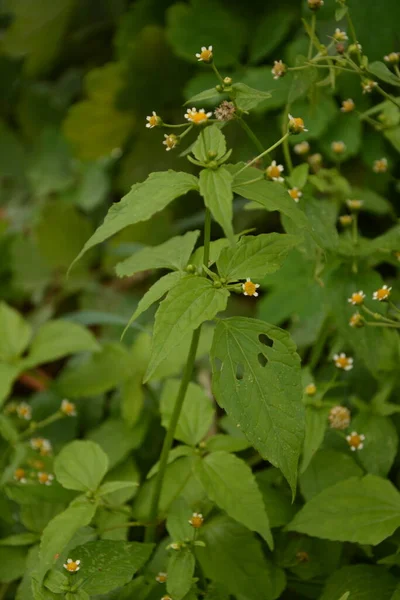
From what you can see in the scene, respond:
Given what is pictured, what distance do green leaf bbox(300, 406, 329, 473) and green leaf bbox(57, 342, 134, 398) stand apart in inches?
19.7

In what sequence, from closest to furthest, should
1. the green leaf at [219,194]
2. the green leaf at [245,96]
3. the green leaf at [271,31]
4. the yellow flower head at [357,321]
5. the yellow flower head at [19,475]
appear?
the green leaf at [219,194]
the green leaf at [245,96]
the yellow flower head at [357,321]
the yellow flower head at [19,475]
the green leaf at [271,31]

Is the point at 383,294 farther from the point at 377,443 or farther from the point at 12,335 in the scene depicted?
the point at 12,335

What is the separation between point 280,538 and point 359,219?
1.08m

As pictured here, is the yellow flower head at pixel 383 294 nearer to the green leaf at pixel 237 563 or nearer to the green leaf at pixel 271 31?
the green leaf at pixel 237 563

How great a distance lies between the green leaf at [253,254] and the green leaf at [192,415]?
1.15 feet

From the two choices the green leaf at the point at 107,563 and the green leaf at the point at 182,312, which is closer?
the green leaf at the point at 182,312

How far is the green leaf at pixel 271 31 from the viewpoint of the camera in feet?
5.91

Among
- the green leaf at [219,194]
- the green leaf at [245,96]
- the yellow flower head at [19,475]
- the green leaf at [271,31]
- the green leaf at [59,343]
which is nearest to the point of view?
the green leaf at [219,194]

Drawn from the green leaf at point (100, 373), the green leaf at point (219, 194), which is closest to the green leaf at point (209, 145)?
the green leaf at point (219, 194)

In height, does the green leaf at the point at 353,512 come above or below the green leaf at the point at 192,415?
below

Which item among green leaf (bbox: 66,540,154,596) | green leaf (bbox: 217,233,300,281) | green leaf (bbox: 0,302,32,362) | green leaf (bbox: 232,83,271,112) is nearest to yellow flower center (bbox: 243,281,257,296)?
green leaf (bbox: 217,233,300,281)

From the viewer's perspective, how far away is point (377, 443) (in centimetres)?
115

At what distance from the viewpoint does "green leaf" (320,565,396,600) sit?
102 cm

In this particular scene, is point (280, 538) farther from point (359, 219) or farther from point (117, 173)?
point (117, 173)
